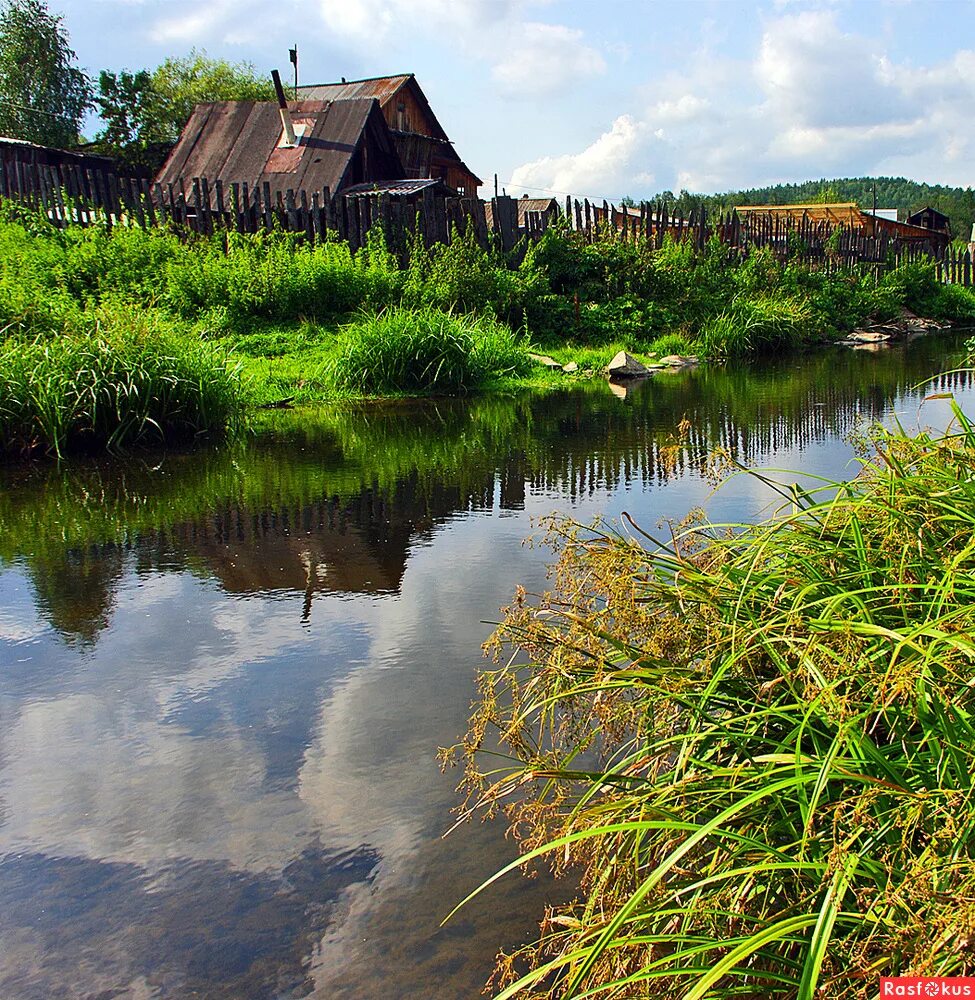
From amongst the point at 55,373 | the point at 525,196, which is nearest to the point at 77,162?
the point at 525,196

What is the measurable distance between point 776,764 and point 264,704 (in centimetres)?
210

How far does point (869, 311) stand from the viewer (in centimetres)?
2317

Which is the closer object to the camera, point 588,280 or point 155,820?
point 155,820

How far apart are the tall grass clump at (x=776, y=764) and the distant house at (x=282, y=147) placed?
78.3 ft

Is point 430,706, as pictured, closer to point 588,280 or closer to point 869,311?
point 588,280

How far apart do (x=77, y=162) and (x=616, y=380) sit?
103ft

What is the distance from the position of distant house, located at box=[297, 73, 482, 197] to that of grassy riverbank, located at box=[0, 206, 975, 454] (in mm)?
22038

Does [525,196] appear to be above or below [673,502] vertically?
above

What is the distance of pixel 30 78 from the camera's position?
57.3 meters

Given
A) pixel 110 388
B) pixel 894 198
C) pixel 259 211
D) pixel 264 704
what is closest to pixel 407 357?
pixel 110 388

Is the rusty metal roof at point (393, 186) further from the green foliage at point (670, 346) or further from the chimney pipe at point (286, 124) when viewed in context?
the green foliage at point (670, 346)

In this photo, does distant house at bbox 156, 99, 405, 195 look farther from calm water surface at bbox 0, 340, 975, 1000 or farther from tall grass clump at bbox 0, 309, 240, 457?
calm water surface at bbox 0, 340, 975, 1000

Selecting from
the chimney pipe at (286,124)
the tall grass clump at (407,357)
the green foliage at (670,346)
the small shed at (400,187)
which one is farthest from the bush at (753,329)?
the chimney pipe at (286,124)

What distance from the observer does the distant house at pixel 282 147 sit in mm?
25484
